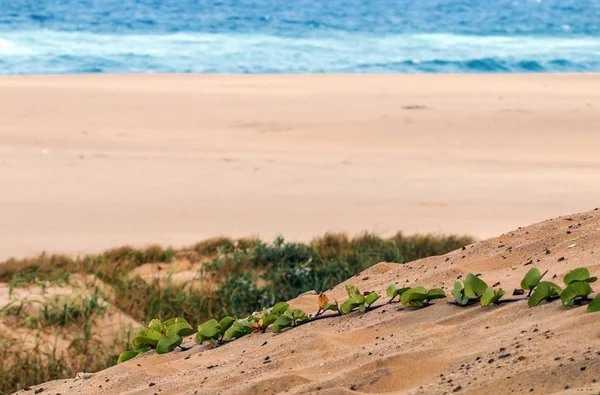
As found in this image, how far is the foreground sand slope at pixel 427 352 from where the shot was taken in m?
2.37

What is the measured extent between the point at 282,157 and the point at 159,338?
10.4 metres

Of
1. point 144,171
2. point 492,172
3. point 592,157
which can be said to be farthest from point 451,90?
point 144,171

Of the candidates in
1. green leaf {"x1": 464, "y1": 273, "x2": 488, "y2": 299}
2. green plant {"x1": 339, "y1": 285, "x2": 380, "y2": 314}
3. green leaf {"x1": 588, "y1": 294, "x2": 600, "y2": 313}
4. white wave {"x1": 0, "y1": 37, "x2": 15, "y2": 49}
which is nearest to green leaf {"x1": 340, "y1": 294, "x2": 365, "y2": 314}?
green plant {"x1": 339, "y1": 285, "x2": 380, "y2": 314}

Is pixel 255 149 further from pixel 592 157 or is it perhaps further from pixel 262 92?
pixel 262 92

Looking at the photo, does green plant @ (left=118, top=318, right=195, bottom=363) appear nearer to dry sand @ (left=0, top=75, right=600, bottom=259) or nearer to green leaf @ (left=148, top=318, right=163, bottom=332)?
green leaf @ (left=148, top=318, right=163, bottom=332)

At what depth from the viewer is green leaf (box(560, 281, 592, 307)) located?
2711mm

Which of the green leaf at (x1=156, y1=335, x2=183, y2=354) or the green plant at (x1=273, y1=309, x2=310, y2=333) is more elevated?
the green plant at (x1=273, y1=309, x2=310, y2=333)

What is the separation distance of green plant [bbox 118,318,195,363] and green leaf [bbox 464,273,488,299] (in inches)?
40.1

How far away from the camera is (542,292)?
110 inches

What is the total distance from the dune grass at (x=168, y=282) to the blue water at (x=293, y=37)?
855 inches

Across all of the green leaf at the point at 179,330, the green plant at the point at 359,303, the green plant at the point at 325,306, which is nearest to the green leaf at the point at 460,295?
the green plant at the point at 359,303

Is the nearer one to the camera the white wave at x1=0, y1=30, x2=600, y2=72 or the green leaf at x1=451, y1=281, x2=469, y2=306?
the green leaf at x1=451, y1=281, x2=469, y2=306

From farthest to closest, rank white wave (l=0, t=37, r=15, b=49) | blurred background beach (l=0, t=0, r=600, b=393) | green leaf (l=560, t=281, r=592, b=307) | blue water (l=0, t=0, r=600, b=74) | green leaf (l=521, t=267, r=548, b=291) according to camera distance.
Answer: white wave (l=0, t=37, r=15, b=49), blue water (l=0, t=0, r=600, b=74), blurred background beach (l=0, t=0, r=600, b=393), green leaf (l=521, t=267, r=548, b=291), green leaf (l=560, t=281, r=592, b=307)

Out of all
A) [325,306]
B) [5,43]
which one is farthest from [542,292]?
[5,43]
